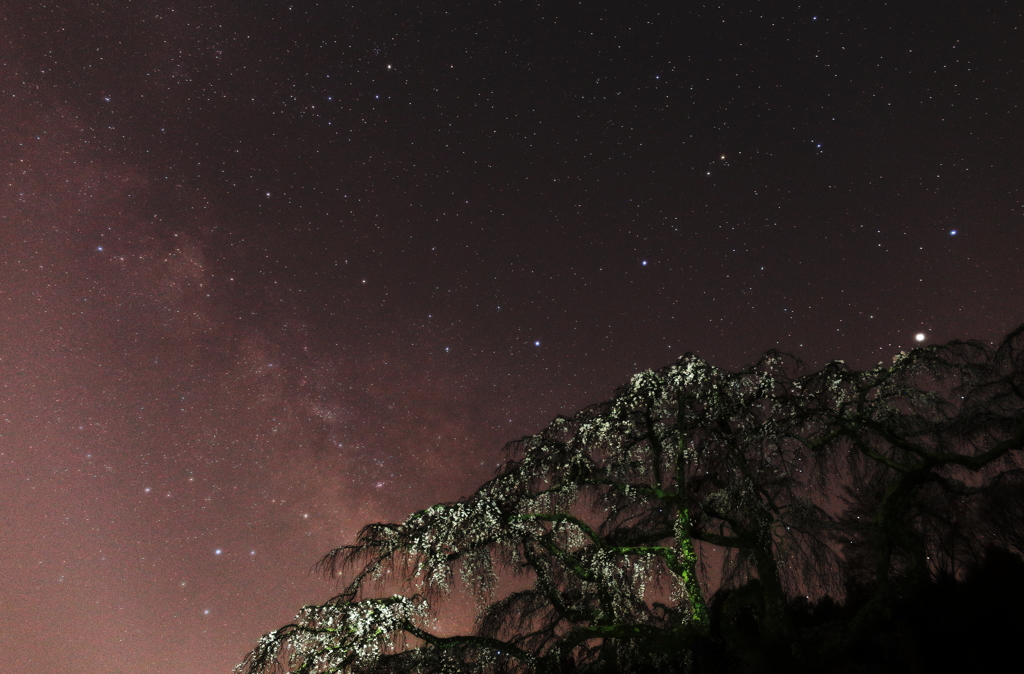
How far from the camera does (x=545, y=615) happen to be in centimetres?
1030

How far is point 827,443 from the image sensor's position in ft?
34.7

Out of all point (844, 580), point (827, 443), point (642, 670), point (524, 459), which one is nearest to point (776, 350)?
point (827, 443)

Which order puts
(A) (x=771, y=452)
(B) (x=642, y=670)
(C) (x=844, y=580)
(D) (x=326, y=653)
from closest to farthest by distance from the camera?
(D) (x=326, y=653), (C) (x=844, y=580), (A) (x=771, y=452), (B) (x=642, y=670)

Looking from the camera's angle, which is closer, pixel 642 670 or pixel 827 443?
pixel 827 443

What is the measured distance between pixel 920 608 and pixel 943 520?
196 centimetres

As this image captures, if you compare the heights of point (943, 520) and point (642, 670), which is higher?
Result: point (943, 520)

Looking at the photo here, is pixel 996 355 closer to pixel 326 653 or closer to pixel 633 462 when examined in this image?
pixel 633 462

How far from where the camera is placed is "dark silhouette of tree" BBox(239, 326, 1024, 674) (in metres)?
9.17

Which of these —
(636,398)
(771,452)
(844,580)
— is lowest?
(844,580)

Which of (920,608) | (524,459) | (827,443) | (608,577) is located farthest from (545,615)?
(920,608)

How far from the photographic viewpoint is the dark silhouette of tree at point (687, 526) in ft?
30.1

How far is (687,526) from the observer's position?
10.3 metres

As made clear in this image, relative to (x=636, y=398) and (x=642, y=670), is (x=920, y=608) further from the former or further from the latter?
(x=636, y=398)

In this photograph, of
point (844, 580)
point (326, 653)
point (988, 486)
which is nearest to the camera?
point (326, 653)
